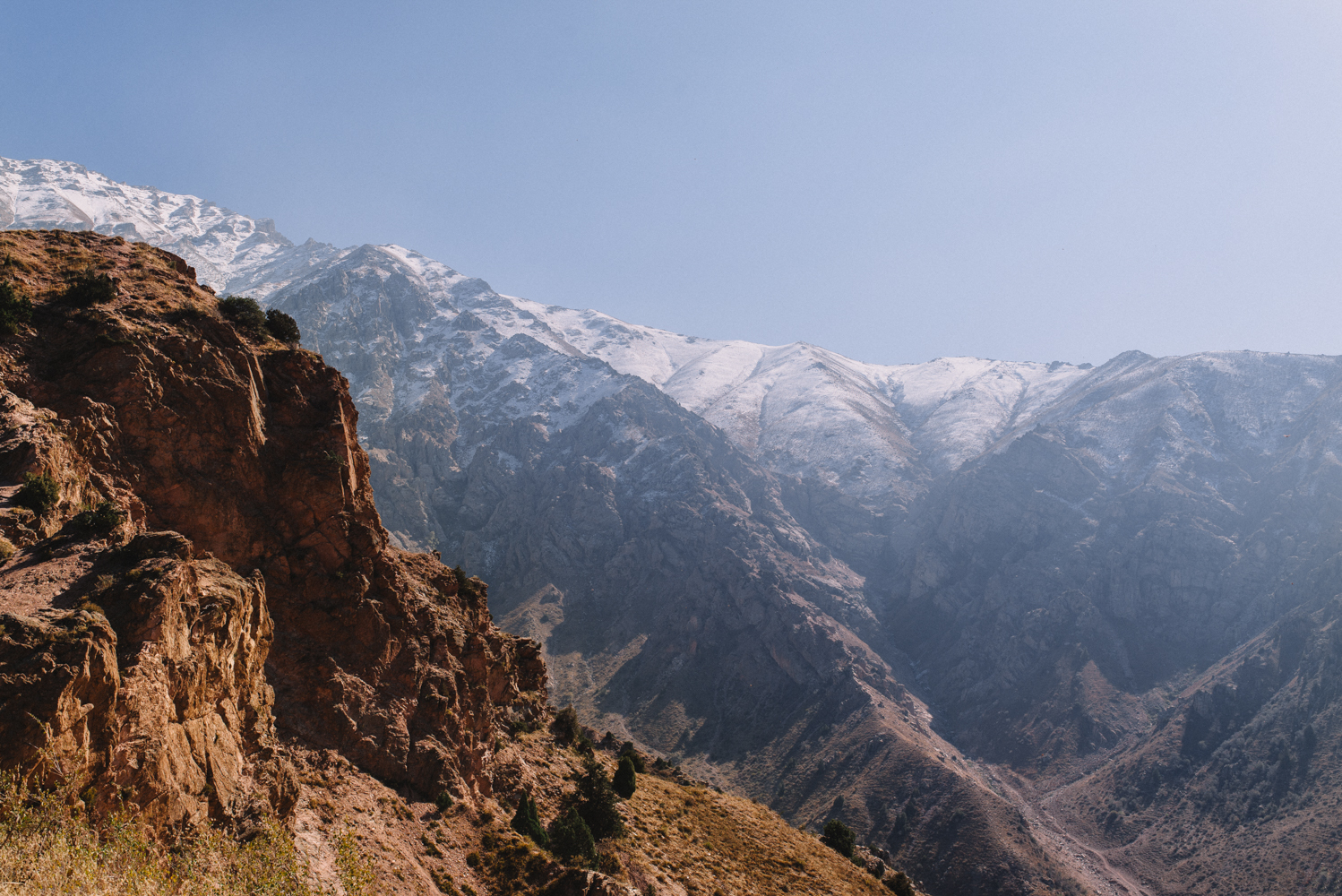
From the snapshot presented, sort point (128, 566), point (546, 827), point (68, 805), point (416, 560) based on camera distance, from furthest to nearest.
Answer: point (416, 560) → point (546, 827) → point (128, 566) → point (68, 805)

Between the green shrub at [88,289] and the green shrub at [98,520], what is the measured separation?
10818mm

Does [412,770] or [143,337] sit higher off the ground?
[143,337]

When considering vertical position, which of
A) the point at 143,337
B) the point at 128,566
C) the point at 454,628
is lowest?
the point at 454,628

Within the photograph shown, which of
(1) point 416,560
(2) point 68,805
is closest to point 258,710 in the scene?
(2) point 68,805

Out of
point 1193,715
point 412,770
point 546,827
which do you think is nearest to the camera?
point 412,770

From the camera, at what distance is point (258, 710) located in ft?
76.2

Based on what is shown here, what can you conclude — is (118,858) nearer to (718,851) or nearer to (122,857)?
(122,857)

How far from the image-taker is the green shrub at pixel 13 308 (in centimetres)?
2477

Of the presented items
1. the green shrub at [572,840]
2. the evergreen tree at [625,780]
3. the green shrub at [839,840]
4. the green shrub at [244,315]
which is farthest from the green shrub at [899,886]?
the green shrub at [244,315]

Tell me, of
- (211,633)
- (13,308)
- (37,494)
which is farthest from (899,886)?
(13,308)

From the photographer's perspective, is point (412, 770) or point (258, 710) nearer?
point (258, 710)

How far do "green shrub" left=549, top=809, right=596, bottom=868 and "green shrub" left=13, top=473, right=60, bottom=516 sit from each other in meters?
24.9

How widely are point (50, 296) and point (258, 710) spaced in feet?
59.3

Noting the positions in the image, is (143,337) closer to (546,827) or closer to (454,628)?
(454,628)
